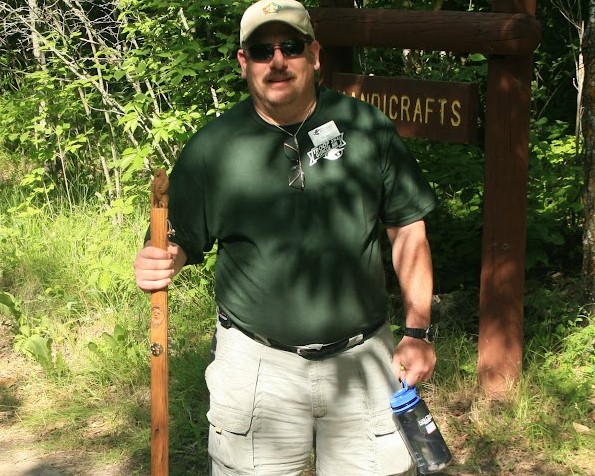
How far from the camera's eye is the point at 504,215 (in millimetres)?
4906

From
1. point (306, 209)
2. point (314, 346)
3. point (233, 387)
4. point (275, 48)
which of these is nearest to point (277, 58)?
point (275, 48)

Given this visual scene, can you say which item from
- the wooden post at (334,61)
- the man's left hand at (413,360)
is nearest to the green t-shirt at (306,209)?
the man's left hand at (413,360)

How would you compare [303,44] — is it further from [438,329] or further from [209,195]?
[438,329]

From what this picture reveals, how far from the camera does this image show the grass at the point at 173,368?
4.72 meters

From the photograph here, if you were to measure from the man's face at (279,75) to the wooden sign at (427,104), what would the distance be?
1.99 metres

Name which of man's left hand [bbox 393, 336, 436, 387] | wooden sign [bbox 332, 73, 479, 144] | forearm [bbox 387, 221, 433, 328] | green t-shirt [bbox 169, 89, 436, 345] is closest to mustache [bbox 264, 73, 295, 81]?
green t-shirt [bbox 169, 89, 436, 345]

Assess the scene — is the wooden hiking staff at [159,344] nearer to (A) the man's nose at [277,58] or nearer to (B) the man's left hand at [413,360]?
(A) the man's nose at [277,58]

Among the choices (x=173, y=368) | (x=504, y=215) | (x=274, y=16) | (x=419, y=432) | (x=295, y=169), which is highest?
(x=274, y=16)

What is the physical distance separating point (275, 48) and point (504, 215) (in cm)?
234

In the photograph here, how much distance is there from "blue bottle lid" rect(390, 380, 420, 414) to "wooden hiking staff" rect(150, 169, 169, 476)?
70 centimetres

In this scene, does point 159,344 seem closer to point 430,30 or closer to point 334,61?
point 430,30

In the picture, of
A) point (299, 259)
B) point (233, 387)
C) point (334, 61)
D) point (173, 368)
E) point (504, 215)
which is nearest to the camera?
point (299, 259)

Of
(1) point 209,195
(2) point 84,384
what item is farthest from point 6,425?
(1) point 209,195

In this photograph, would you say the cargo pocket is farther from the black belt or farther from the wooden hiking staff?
the wooden hiking staff
